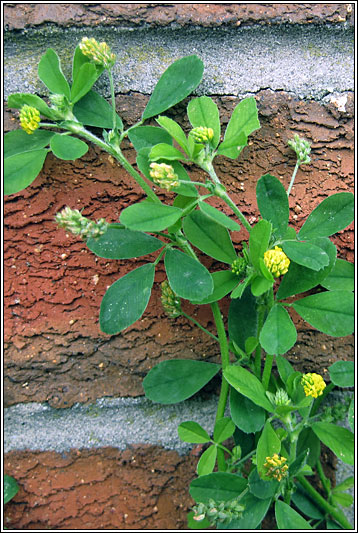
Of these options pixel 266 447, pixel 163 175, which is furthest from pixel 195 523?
pixel 163 175

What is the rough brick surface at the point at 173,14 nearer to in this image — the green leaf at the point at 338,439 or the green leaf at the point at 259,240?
the green leaf at the point at 259,240

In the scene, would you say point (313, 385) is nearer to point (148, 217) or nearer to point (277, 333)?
point (277, 333)

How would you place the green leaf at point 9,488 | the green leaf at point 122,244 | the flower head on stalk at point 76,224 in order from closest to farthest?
the flower head on stalk at point 76,224 → the green leaf at point 122,244 → the green leaf at point 9,488

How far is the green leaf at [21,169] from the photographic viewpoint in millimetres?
691

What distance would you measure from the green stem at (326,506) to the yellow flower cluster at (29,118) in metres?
0.69

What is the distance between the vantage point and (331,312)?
2.09ft

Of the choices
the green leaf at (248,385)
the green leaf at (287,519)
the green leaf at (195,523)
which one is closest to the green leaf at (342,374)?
the green leaf at (248,385)

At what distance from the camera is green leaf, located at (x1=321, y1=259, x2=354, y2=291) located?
705 mm

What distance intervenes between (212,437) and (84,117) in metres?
0.57

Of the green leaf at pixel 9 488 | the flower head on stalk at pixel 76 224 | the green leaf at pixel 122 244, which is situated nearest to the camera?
the flower head on stalk at pixel 76 224

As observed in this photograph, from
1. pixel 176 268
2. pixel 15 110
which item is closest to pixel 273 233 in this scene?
pixel 176 268

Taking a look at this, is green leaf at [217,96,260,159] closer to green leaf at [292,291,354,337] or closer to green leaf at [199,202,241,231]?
green leaf at [199,202,241,231]

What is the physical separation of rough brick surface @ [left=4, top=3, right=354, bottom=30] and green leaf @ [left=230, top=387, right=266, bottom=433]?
0.61 m

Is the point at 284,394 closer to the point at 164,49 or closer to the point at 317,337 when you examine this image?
the point at 317,337
